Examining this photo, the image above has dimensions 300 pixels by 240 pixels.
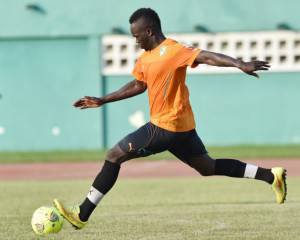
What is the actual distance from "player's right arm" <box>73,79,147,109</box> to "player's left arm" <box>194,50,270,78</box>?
Answer: 1.11 meters

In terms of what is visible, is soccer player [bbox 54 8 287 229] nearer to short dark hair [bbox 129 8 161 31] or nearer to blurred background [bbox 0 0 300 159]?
short dark hair [bbox 129 8 161 31]

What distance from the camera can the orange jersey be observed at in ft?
29.7

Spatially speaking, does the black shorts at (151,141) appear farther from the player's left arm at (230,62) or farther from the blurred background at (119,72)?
the blurred background at (119,72)

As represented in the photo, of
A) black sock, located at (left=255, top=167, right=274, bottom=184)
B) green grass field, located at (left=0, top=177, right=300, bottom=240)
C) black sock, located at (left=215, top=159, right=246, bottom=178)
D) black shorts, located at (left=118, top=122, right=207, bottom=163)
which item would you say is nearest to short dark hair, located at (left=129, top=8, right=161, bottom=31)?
black shorts, located at (left=118, top=122, right=207, bottom=163)

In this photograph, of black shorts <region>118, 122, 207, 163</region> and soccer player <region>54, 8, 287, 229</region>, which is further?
black shorts <region>118, 122, 207, 163</region>

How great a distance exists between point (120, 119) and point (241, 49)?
4.37 m

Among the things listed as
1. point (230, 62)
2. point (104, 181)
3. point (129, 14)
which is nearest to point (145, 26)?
point (230, 62)

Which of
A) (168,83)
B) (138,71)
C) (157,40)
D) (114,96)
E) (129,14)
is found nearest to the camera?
(168,83)

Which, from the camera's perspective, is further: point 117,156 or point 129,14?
point 129,14

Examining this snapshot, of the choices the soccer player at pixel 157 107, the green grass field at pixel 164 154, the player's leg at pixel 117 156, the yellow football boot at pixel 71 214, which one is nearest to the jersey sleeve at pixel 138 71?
the soccer player at pixel 157 107

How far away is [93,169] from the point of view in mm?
21141

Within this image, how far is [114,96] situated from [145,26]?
1.07 meters

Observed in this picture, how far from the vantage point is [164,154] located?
25.1m

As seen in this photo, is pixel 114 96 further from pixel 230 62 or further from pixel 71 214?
pixel 230 62
